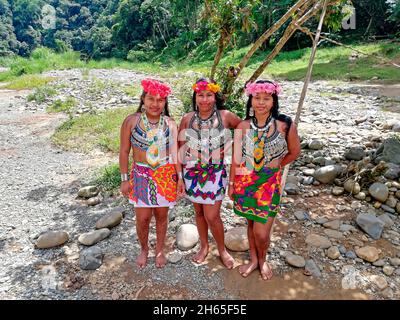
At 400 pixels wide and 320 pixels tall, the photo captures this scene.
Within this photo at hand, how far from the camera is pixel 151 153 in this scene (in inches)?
103

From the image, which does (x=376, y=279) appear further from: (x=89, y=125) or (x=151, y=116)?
(x=89, y=125)

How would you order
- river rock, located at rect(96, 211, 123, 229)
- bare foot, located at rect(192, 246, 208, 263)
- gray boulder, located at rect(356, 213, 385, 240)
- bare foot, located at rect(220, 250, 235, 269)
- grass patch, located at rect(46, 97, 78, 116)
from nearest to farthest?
bare foot, located at rect(220, 250, 235, 269)
bare foot, located at rect(192, 246, 208, 263)
gray boulder, located at rect(356, 213, 385, 240)
river rock, located at rect(96, 211, 123, 229)
grass patch, located at rect(46, 97, 78, 116)

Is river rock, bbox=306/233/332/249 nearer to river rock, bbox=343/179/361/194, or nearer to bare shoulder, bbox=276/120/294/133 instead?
river rock, bbox=343/179/361/194

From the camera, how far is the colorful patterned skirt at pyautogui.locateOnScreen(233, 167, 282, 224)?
2592mm

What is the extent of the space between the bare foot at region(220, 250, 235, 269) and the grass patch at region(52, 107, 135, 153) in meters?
3.83

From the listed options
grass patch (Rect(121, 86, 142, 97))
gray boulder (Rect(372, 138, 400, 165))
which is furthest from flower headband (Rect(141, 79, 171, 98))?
grass patch (Rect(121, 86, 142, 97))

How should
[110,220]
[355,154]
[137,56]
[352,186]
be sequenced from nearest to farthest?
[110,220] < [352,186] < [355,154] < [137,56]

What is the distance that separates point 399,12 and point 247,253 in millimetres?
18377

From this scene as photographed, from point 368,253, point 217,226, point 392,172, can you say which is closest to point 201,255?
point 217,226

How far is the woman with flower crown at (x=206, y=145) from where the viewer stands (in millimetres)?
2553

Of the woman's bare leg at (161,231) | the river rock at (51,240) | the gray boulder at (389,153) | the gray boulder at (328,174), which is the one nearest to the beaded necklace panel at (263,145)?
the woman's bare leg at (161,231)

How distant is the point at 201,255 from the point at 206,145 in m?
1.16

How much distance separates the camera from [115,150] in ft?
20.7

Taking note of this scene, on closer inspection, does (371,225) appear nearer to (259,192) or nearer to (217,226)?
(259,192)
